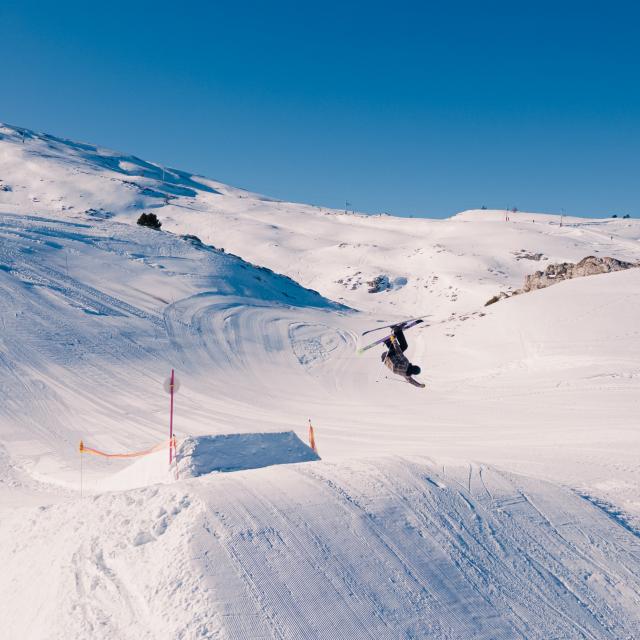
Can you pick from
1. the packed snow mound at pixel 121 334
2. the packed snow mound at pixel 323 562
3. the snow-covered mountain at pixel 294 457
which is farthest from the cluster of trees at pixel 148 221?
the packed snow mound at pixel 323 562

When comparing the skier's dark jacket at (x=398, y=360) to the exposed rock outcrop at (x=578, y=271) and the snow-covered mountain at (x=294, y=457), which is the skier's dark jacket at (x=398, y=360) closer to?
the snow-covered mountain at (x=294, y=457)

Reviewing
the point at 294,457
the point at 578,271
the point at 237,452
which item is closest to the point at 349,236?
the point at 578,271

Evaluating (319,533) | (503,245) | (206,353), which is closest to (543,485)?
(319,533)

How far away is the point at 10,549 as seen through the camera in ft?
26.7

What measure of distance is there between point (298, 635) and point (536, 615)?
2.57 meters

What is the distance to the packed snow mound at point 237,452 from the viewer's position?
1013 cm

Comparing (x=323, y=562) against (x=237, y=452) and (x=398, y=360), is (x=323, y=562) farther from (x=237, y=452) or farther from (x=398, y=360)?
(x=398, y=360)

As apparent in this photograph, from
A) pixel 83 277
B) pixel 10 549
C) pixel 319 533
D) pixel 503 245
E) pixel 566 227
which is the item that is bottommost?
pixel 10 549

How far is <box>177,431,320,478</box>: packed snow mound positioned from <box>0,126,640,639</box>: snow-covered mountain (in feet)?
0.16

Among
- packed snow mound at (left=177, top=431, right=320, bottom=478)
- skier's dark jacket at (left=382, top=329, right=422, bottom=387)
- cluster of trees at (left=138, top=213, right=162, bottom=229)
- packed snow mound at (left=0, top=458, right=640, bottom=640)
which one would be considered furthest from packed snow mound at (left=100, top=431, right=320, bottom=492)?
cluster of trees at (left=138, top=213, right=162, bottom=229)

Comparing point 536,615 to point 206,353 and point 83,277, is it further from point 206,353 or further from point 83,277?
point 83,277

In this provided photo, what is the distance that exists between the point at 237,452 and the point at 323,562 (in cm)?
422

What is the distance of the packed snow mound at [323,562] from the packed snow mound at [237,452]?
153 cm

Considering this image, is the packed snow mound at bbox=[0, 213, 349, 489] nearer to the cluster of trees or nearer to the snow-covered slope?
the cluster of trees
